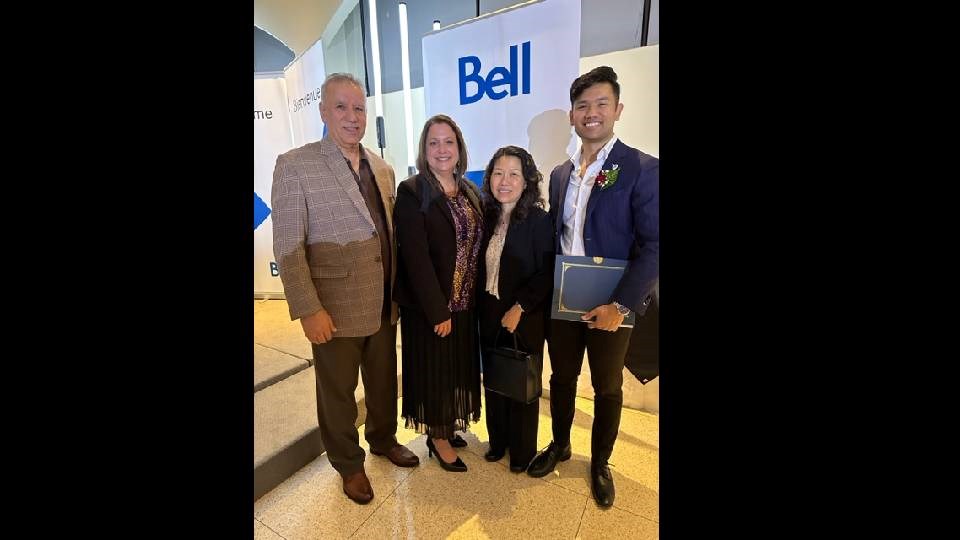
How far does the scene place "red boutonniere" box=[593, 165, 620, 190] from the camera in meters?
0.94

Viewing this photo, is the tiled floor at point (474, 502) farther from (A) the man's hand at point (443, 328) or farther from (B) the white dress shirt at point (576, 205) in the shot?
(B) the white dress shirt at point (576, 205)

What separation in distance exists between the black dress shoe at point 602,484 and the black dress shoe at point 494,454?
31 centimetres

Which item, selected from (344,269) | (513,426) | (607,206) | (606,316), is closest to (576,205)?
(607,206)

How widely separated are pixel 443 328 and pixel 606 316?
50 cm

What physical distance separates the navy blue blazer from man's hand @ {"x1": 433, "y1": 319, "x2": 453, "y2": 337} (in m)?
0.49

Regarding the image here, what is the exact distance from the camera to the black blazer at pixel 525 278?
106 cm

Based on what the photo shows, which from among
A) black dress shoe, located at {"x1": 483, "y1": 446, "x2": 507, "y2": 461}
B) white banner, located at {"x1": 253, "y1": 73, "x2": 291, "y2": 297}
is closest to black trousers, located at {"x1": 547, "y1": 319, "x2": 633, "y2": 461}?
black dress shoe, located at {"x1": 483, "y1": 446, "x2": 507, "y2": 461}

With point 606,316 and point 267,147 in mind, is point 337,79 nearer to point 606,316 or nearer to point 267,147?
point 267,147

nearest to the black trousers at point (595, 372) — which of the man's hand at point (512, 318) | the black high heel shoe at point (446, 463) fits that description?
the man's hand at point (512, 318)
